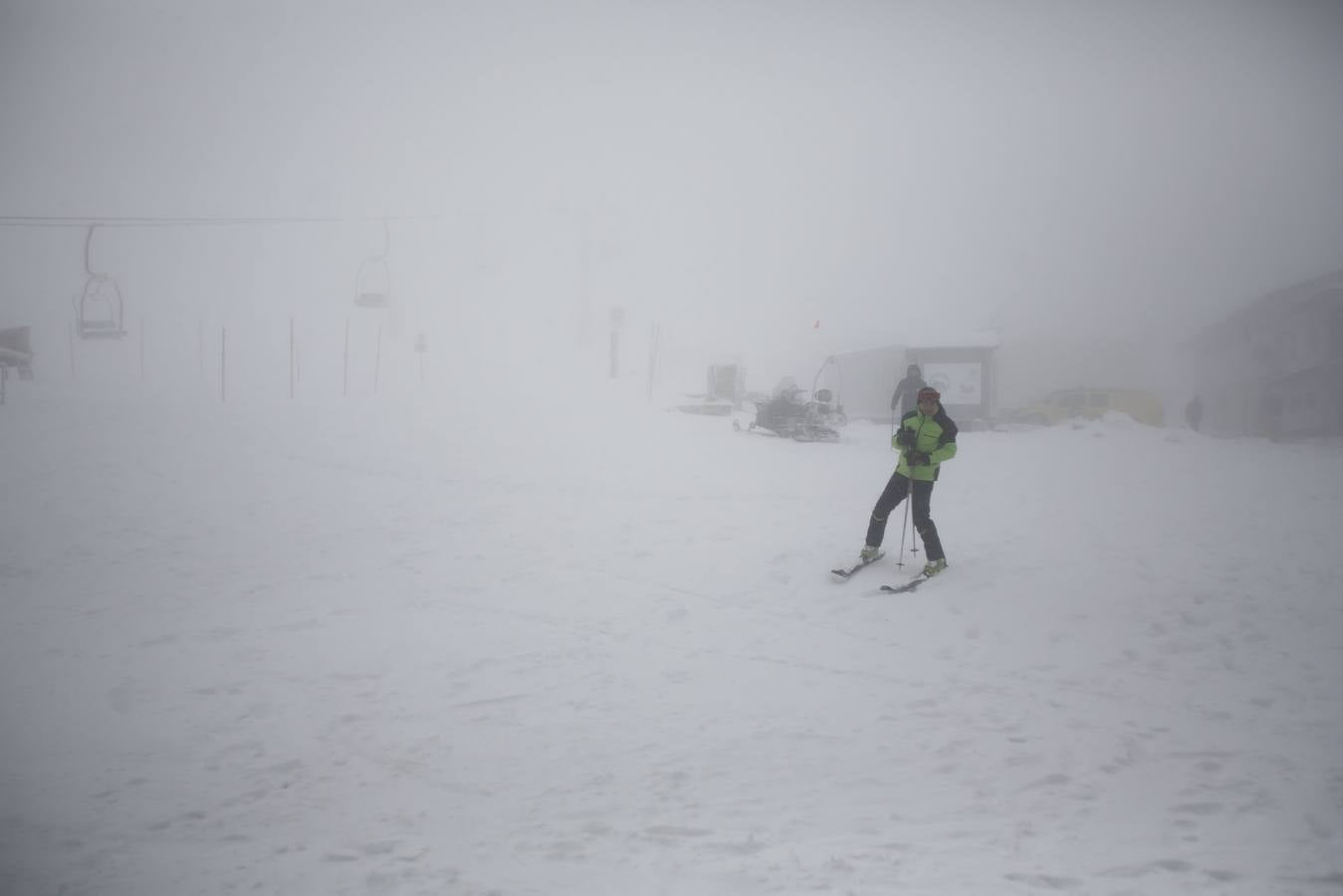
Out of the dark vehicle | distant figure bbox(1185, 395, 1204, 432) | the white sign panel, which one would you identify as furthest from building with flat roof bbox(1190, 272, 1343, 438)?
the dark vehicle

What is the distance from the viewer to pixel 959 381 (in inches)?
1048

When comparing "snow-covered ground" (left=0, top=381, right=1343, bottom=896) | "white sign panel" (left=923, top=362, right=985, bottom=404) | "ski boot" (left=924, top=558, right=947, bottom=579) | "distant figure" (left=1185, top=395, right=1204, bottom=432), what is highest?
"white sign panel" (left=923, top=362, right=985, bottom=404)

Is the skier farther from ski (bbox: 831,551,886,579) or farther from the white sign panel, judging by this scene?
the white sign panel

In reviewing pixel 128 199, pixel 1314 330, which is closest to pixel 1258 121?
pixel 1314 330

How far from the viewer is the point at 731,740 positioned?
4535 millimetres

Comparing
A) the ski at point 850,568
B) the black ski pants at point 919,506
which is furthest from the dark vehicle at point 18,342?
the black ski pants at point 919,506

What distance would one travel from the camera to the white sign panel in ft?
86.9

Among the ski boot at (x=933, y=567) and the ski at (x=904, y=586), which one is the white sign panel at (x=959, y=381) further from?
the ski at (x=904, y=586)

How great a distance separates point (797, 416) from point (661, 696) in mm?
15082

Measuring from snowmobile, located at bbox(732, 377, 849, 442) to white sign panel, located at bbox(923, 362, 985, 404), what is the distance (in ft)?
30.7

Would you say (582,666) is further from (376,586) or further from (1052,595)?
(1052,595)

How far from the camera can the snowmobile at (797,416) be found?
19.2 meters

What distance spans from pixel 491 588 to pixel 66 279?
233 ft

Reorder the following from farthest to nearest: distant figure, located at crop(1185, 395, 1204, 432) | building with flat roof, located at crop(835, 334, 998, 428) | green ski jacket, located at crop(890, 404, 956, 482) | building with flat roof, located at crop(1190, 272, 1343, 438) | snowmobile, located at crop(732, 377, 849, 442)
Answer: building with flat roof, located at crop(835, 334, 998, 428)
distant figure, located at crop(1185, 395, 1204, 432)
building with flat roof, located at crop(1190, 272, 1343, 438)
snowmobile, located at crop(732, 377, 849, 442)
green ski jacket, located at crop(890, 404, 956, 482)
